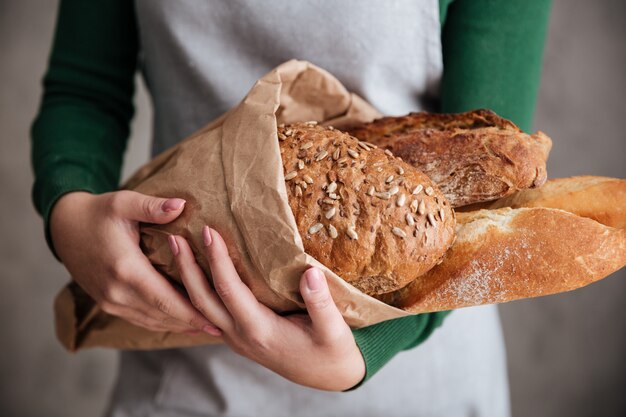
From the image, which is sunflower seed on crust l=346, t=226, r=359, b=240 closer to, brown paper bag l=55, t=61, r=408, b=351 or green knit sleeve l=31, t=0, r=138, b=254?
brown paper bag l=55, t=61, r=408, b=351

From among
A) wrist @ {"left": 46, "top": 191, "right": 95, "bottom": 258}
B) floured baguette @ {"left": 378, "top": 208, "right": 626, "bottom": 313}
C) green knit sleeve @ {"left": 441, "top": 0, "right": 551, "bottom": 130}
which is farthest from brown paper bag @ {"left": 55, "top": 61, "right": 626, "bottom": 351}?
green knit sleeve @ {"left": 441, "top": 0, "right": 551, "bottom": 130}

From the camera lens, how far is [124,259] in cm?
79

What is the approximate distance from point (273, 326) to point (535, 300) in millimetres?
1834

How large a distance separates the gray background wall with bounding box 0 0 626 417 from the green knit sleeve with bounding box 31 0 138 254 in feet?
3.93

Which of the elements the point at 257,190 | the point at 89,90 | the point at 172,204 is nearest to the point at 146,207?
the point at 172,204

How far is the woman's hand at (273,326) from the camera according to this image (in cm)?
70

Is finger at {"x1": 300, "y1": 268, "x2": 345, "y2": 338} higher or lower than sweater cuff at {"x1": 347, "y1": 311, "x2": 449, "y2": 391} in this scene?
higher

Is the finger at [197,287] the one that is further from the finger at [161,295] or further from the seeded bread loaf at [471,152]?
the seeded bread loaf at [471,152]

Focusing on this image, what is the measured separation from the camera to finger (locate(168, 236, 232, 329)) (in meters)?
0.74

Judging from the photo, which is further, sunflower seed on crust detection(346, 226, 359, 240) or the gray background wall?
the gray background wall

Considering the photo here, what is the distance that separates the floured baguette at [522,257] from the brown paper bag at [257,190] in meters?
0.09

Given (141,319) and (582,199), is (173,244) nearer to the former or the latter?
(141,319)

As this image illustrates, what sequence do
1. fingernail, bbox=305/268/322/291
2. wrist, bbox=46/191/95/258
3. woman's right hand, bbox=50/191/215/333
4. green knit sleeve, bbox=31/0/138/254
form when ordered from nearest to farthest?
1. fingernail, bbox=305/268/322/291
2. woman's right hand, bbox=50/191/215/333
3. wrist, bbox=46/191/95/258
4. green knit sleeve, bbox=31/0/138/254

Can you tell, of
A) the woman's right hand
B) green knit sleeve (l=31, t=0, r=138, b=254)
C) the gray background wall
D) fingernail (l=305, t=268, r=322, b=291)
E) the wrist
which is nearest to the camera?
fingernail (l=305, t=268, r=322, b=291)
